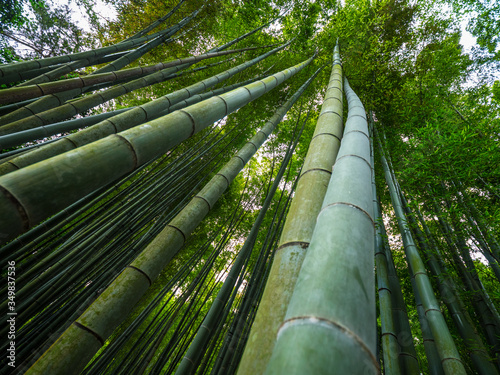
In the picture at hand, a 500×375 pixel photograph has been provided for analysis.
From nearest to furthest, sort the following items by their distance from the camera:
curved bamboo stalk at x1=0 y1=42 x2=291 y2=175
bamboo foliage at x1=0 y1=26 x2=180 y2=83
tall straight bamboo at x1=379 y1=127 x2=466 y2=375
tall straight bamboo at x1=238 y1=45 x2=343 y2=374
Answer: tall straight bamboo at x1=238 y1=45 x2=343 y2=374 < curved bamboo stalk at x1=0 y1=42 x2=291 y2=175 < tall straight bamboo at x1=379 y1=127 x2=466 y2=375 < bamboo foliage at x1=0 y1=26 x2=180 y2=83

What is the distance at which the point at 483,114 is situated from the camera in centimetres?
310

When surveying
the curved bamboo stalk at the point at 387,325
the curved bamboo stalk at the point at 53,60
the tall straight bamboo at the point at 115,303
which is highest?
the curved bamboo stalk at the point at 53,60

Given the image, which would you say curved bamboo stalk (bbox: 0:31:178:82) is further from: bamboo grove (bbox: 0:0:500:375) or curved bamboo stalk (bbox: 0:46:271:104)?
curved bamboo stalk (bbox: 0:46:271:104)

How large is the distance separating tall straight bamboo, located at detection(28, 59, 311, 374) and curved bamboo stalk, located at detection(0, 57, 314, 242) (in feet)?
3.01

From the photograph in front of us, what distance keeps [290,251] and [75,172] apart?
2.67ft

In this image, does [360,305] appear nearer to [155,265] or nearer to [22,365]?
[155,265]

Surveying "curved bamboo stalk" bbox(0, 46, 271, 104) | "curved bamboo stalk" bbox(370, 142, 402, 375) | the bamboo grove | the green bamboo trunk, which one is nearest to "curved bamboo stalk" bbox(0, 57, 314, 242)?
the bamboo grove

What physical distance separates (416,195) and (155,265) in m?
3.10

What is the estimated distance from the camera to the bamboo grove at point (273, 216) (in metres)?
0.65

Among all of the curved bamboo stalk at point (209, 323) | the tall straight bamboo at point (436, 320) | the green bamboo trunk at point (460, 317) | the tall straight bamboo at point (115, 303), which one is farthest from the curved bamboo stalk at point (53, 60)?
the green bamboo trunk at point (460, 317)

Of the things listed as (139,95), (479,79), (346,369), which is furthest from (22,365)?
(479,79)

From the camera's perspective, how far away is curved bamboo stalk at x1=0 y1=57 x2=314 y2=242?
23.4 inches

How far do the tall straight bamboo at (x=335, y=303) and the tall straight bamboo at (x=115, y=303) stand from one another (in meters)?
1.24

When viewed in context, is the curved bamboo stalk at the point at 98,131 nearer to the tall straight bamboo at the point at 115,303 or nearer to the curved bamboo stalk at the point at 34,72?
the tall straight bamboo at the point at 115,303
